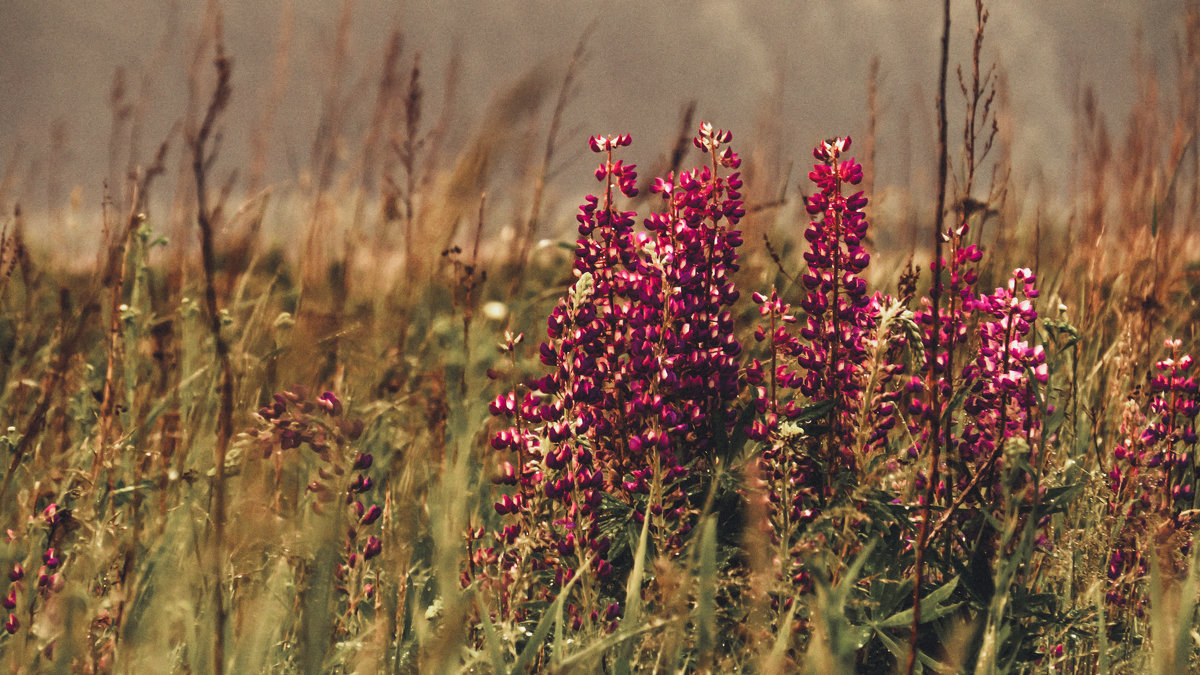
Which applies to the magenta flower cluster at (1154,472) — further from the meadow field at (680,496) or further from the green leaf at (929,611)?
the green leaf at (929,611)

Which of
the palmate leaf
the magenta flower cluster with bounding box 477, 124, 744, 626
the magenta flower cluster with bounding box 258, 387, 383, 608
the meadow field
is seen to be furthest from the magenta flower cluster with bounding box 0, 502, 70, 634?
the palmate leaf

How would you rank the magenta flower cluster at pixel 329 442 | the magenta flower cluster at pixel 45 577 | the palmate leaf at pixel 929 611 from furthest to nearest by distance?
the magenta flower cluster at pixel 45 577, the palmate leaf at pixel 929 611, the magenta flower cluster at pixel 329 442

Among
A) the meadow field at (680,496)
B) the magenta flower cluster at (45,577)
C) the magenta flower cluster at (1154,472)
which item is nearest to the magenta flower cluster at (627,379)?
the meadow field at (680,496)

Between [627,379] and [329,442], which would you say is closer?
[329,442]

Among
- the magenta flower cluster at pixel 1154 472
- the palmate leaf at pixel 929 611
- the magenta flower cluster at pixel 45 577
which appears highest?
the magenta flower cluster at pixel 1154 472

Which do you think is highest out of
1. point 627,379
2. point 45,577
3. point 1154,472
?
point 627,379

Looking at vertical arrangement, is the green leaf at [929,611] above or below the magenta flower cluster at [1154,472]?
below

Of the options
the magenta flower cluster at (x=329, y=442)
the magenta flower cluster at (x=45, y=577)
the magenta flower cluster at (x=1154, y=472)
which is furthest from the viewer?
the magenta flower cluster at (x=1154, y=472)

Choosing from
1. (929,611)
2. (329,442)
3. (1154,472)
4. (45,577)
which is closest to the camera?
(329,442)

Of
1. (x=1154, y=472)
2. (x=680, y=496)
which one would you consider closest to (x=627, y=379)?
(x=680, y=496)

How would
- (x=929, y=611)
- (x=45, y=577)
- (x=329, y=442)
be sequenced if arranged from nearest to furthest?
(x=329, y=442) < (x=929, y=611) < (x=45, y=577)

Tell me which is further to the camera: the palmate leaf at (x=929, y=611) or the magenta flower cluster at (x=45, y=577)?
the magenta flower cluster at (x=45, y=577)

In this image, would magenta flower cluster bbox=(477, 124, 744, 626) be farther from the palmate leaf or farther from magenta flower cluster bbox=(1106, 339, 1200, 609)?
magenta flower cluster bbox=(1106, 339, 1200, 609)

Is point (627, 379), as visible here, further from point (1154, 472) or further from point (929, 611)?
point (1154, 472)
